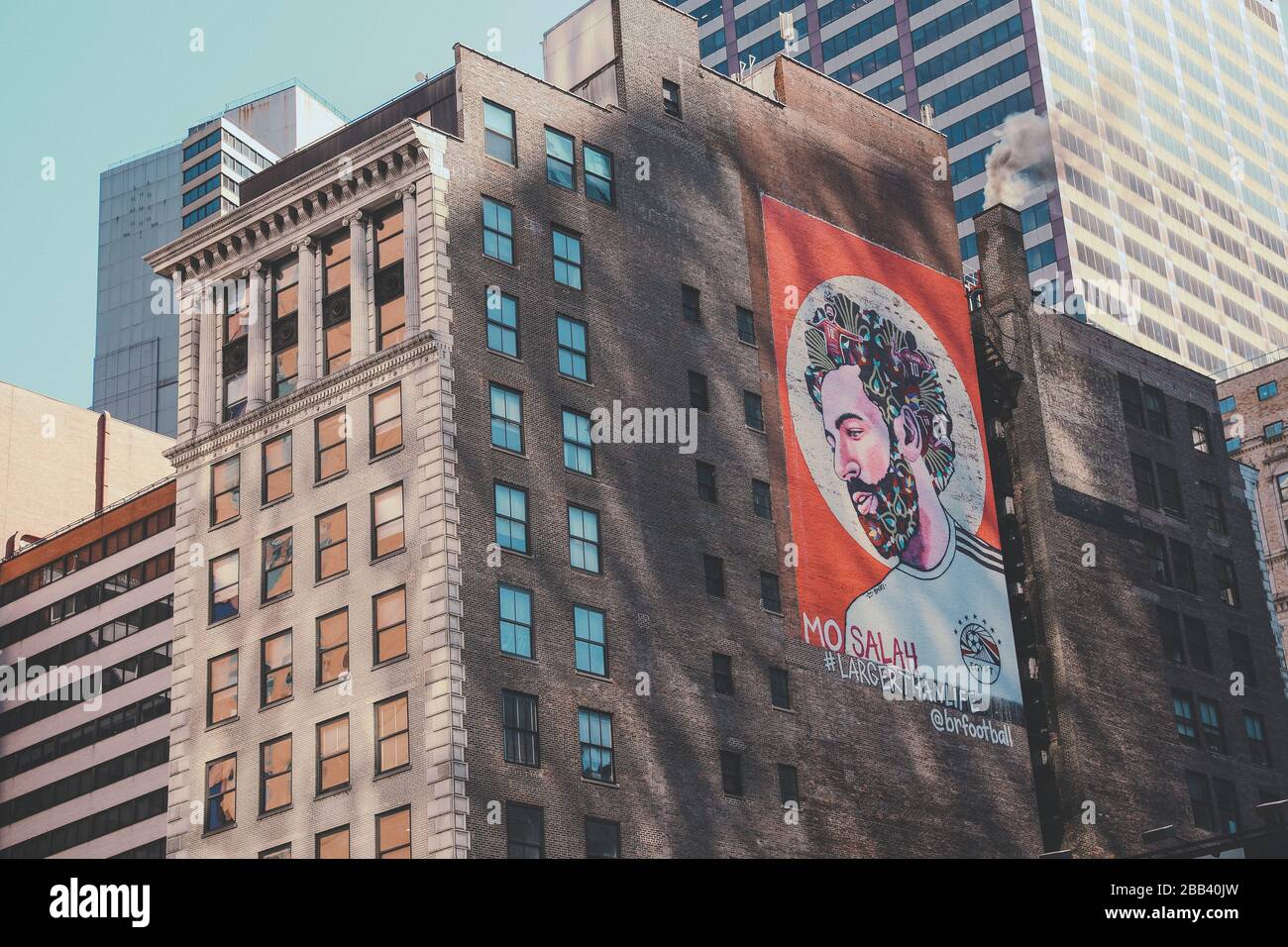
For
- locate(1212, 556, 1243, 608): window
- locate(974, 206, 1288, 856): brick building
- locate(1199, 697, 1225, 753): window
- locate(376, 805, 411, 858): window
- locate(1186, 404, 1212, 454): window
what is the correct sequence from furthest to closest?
locate(1186, 404, 1212, 454): window
locate(1212, 556, 1243, 608): window
locate(1199, 697, 1225, 753): window
locate(974, 206, 1288, 856): brick building
locate(376, 805, 411, 858): window

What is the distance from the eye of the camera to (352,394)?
72.4 metres

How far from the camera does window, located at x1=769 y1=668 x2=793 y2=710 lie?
7675 centimetres

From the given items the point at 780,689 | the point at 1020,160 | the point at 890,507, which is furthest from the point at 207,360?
the point at 1020,160

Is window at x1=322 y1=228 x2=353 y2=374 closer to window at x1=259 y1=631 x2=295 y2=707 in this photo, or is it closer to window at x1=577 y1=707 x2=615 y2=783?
window at x1=259 y1=631 x2=295 y2=707

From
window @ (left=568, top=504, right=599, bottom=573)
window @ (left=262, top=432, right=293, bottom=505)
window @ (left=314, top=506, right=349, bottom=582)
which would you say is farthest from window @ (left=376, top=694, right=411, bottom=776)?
window @ (left=262, top=432, right=293, bottom=505)

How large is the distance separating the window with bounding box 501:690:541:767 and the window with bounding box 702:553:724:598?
11503 millimetres

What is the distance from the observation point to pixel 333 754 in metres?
67.1

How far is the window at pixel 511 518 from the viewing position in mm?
69312

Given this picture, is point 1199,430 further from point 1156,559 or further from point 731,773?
point 731,773

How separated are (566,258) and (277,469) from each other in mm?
13663
